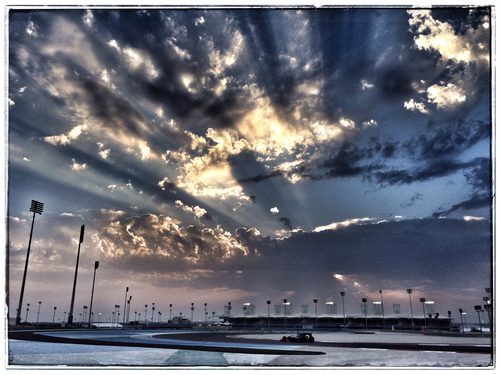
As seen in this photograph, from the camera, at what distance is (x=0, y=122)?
1767cm

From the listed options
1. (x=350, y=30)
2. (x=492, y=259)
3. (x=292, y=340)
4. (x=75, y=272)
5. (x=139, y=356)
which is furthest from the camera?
(x=75, y=272)

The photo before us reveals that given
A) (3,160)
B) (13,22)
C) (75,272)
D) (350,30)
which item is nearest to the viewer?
(3,160)

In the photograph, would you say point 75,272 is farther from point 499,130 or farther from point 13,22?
point 499,130

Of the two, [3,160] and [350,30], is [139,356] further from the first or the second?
[350,30]

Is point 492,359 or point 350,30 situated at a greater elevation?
point 350,30

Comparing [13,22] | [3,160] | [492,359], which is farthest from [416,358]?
[13,22]

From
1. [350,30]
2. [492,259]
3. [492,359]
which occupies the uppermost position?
[350,30]

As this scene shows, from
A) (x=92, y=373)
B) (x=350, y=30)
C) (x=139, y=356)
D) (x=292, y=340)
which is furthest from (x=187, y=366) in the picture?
(x=292, y=340)

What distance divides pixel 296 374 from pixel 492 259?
10174mm

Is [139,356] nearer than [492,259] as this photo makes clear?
No

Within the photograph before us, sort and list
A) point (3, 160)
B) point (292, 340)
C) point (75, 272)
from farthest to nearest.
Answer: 1. point (75, 272)
2. point (292, 340)
3. point (3, 160)

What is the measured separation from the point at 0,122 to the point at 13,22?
18.2 ft

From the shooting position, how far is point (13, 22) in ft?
63.1

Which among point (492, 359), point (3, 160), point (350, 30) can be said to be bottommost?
point (492, 359)
